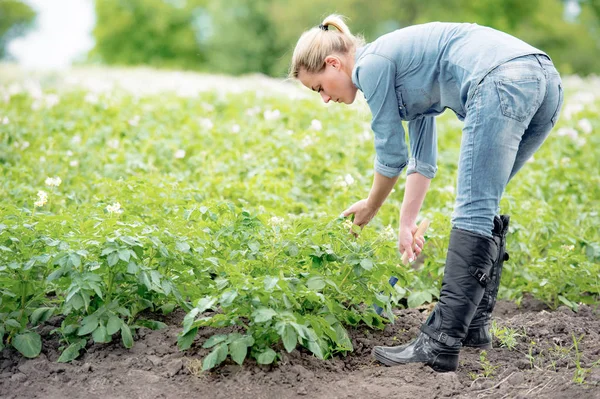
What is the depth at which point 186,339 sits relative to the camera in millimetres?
2838

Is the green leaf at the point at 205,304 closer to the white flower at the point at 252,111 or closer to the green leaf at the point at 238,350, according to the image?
the green leaf at the point at 238,350

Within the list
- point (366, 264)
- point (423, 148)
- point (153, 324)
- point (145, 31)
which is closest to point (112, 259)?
point (153, 324)

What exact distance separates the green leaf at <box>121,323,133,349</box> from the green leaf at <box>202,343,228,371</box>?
1.32 ft

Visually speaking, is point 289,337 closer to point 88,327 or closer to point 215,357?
point 215,357

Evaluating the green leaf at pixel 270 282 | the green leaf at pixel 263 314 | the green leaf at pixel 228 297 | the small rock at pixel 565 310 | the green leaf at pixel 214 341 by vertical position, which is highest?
the green leaf at pixel 270 282

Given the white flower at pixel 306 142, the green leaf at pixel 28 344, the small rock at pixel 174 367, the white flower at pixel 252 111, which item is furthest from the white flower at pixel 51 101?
the small rock at pixel 174 367

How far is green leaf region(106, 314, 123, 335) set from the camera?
2.87 m

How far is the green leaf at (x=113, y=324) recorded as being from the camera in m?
2.87

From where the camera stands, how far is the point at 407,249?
122 inches

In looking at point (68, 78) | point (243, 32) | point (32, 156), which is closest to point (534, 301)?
point (32, 156)

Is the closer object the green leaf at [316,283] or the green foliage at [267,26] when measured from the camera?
the green leaf at [316,283]

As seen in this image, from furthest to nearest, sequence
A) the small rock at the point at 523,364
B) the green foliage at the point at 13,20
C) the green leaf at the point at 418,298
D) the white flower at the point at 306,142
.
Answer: the green foliage at the point at 13,20 < the white flower at the point at 306,142 < the green leaf at the point at 418,298 < the small rock at the point at 523,364

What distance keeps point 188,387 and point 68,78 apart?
33.1ft

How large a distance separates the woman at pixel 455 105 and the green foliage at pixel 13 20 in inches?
1588
